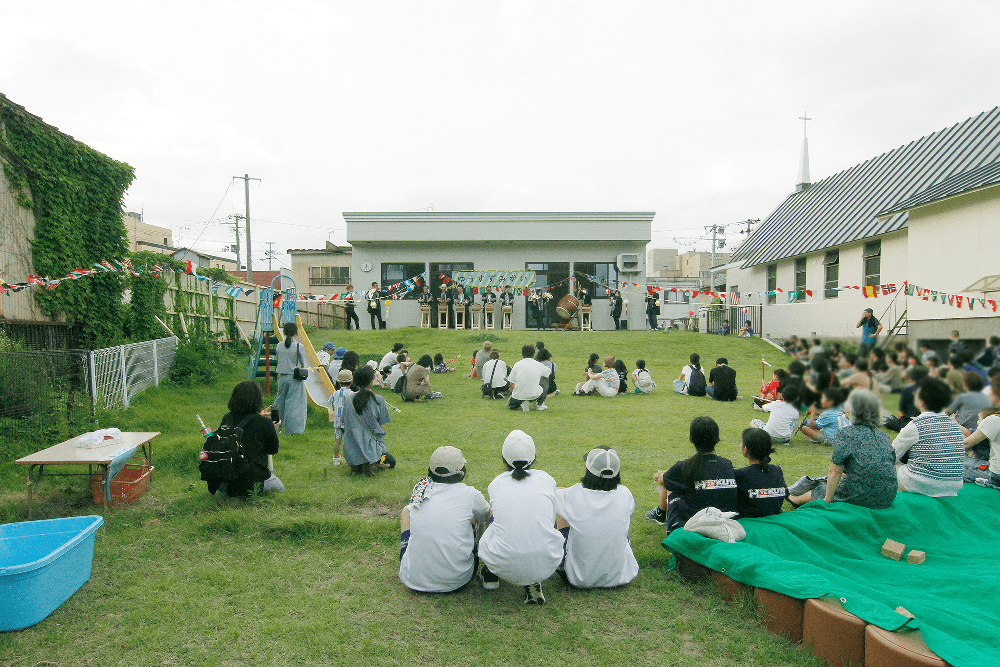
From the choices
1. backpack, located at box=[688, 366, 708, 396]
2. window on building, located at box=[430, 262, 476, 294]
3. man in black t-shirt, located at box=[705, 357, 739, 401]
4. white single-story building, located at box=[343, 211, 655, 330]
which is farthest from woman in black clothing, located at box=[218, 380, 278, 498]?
window on building, located at box=[430, 262, 476, 294]

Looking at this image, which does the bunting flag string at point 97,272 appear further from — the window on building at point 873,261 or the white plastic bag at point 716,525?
the window on building at point 873,261

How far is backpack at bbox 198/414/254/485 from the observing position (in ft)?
17.7

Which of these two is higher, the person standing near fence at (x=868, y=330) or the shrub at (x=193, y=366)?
the person standing near fence at (x=868, y=330)

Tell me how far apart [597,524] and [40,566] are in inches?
135

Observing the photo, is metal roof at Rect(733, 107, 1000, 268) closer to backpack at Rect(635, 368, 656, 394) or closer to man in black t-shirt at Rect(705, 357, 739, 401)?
man in black t-shirt at Rect(705, 357, 739, 401)

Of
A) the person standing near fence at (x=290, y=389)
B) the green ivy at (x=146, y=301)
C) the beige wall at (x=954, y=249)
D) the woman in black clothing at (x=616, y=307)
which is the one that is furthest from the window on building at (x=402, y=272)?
the beige wall at (x=954, y=249)

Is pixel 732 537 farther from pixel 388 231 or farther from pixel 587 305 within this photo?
pixel 388 231

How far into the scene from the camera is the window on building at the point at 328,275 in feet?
120

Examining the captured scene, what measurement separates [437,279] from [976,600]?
22.4 metres

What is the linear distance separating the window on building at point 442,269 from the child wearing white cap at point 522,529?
20.9m

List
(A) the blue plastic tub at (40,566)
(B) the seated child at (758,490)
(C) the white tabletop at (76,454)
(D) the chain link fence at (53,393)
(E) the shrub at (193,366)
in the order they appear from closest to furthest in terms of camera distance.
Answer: (A) the blue plastic tub at (40,566) → (B) the seated child at (758,490) → (C) the white tabletop at (76,454) → (D) the chain link fence at (53,393) → (E) the shrub at (193,366)

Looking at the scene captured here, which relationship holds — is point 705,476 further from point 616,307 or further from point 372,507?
point 616,307

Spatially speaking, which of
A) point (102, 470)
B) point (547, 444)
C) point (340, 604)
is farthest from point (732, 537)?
point (102, 470)

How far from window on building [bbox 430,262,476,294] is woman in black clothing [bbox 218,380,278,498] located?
19.1 metres
